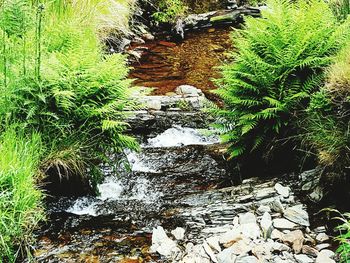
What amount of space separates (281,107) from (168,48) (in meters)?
6.00

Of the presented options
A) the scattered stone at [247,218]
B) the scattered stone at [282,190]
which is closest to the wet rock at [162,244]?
the scattered stone at [247,218]

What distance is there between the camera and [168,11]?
39.3 feet

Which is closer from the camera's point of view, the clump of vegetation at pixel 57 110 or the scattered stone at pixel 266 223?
the scattered stone at pixel 266 223

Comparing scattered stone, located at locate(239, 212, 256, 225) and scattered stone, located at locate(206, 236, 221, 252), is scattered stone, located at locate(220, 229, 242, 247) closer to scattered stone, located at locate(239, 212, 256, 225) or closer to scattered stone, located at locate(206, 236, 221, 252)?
scattered stone, located at locate(206, 236, 221, 252)

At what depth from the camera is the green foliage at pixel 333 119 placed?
12.7ft

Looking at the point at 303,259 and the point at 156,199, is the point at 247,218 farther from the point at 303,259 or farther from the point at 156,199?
Result: the point at 156,199

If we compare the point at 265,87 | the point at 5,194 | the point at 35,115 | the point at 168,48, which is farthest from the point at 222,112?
the point at 168,48

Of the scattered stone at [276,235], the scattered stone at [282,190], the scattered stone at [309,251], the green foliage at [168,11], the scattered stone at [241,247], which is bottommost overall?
the scattered stone at [309,251]

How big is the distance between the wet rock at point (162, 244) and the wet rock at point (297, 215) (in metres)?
1.02

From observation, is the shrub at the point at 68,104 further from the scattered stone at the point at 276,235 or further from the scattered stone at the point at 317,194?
the scattered stone at the point at 317,194

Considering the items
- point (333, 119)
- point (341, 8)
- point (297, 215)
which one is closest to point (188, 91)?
point (341, 8)

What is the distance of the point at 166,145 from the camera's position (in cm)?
602

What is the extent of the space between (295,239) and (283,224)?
237mm

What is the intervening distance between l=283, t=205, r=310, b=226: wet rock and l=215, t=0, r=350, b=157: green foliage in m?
0.85
